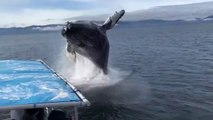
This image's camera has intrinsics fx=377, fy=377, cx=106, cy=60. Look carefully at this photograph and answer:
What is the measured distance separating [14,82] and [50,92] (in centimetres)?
292

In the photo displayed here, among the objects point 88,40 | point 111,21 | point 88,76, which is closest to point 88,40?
point 88,40

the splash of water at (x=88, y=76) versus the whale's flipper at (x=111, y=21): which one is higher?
the whale's flipper at (x=111, y=21)

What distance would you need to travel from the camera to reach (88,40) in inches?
1003

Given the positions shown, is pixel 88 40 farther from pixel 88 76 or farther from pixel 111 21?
pixel 88 76

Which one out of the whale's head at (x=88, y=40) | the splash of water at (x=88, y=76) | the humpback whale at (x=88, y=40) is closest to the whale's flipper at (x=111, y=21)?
the humpback whale at (x=88, y=40)

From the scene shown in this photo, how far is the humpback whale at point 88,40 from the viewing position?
2350 centimetres

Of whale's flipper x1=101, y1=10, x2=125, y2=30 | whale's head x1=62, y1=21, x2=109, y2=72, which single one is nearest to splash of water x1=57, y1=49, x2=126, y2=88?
whale's head x1=62, y1=21, x2=109, y2=72

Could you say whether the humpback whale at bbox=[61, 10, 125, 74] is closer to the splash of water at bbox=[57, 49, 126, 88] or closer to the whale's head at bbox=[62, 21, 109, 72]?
the whale's head at bbox=[62, 21, 109, 72]

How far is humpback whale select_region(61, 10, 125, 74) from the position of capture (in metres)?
23.5

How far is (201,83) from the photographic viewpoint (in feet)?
97.1

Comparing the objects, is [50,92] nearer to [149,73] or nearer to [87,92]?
[87,92]

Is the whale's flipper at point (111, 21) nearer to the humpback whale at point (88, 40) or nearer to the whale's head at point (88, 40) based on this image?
the humpback whale at point (88, 40)

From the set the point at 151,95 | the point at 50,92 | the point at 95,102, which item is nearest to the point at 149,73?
the point at 151,95

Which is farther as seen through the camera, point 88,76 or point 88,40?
point 88,76
